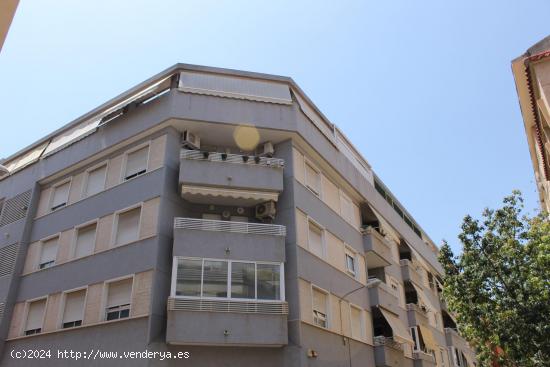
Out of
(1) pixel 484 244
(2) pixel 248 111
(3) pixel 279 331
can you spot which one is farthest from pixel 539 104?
(3) pixel 279 331

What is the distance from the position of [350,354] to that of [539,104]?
11451 millimetres

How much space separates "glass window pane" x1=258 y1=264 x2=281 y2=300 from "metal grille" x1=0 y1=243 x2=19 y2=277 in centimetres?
1130

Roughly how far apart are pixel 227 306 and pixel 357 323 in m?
7.21

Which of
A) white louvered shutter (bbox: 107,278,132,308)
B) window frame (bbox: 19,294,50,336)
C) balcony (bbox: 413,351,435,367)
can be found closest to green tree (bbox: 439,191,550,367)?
balcony (bbox: 413,351,435,367)

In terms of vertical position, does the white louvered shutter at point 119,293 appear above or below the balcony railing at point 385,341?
above

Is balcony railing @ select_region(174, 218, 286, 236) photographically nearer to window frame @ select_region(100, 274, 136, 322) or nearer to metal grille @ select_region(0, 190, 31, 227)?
window frame @ select_region(100, 274, 136, 322)

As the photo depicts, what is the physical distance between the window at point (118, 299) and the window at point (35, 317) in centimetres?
359

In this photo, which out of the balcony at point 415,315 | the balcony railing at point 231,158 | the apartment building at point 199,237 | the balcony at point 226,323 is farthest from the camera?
the balcony at point 415,315

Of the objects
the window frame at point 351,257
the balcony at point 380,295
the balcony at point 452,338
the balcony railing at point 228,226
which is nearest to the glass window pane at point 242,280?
the balcony railing at point 228,226

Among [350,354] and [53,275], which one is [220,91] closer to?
[53,275]

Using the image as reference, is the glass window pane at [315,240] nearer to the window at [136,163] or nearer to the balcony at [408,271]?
the window at [136,163]

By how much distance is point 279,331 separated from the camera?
619 inches

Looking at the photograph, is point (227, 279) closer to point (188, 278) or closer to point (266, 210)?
point (188, 278)

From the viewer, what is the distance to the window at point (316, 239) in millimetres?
19380
